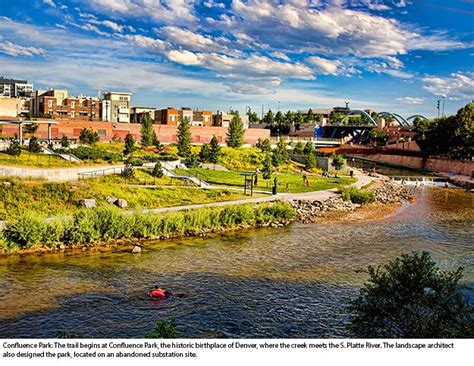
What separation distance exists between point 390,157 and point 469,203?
45511 millimetres

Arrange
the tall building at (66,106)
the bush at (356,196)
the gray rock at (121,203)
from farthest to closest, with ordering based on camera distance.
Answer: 1. the tall building at (66,106)
2. the bush at (356,196)
3. the gray rock at (121,203)

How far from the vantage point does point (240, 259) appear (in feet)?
68.2

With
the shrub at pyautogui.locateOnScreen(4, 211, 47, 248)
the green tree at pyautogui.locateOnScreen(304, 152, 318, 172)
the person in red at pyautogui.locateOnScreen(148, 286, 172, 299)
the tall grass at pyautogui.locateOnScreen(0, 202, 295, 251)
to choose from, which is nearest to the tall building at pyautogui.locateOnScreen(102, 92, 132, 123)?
the green tree at pyautogui.locateOnScreen(304, 152, 318, 172)

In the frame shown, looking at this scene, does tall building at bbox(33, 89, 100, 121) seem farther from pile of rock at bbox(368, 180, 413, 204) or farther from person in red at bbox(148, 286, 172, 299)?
person in red at bbox(148, 286, 172, 299)

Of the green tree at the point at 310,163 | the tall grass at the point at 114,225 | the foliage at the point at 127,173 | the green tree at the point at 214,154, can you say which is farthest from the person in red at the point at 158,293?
the green tree at the point at 310,163

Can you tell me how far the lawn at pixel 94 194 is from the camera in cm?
2405

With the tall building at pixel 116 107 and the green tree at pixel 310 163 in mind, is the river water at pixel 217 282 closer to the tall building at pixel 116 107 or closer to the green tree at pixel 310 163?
the green tree at pixel 310 163

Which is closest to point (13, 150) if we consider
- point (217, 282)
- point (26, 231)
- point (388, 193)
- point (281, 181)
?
point (26, 231)

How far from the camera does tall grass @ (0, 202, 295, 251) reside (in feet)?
66.8

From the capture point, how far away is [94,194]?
26891 millimetres

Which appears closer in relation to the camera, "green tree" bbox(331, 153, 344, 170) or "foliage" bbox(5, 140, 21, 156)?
"foliage" bbox(5, 140, 21, 156)

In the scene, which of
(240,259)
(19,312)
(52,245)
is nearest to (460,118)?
(240,259)

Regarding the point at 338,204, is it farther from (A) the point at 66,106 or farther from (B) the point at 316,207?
(A) the point at 66,106

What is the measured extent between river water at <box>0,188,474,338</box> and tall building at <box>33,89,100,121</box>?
2378 inches
